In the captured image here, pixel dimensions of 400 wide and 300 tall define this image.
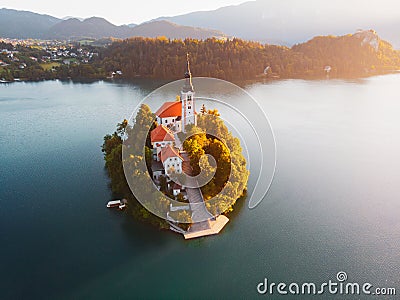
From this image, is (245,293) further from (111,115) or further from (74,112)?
(74,112)

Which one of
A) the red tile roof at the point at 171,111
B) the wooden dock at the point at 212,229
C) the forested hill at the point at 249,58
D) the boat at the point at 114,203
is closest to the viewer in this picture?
the wooden dock at the point at 212,229

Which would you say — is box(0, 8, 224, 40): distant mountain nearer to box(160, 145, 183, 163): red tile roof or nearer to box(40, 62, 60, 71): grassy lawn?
box(40, 62, 60, 71): grassy lawn

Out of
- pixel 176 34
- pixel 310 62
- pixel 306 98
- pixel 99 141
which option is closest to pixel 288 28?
pixel 176 34
